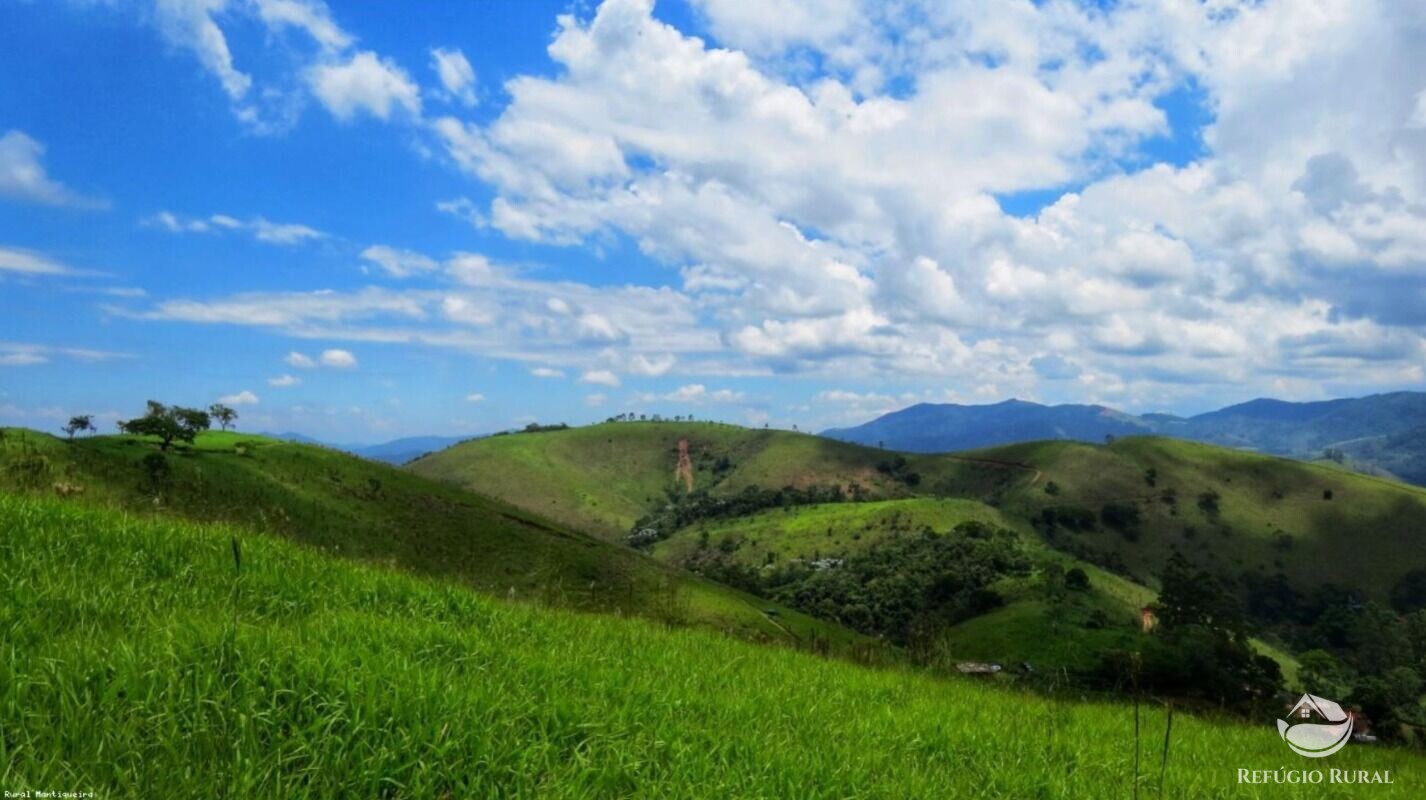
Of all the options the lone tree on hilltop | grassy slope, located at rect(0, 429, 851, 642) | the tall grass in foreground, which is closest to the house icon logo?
the tall grass in foreground

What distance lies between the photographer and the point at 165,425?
278 ft

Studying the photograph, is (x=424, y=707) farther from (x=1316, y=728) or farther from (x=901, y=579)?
(x=901, y=579)

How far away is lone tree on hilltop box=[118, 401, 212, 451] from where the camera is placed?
276 ft

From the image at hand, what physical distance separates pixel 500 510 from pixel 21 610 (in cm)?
11113

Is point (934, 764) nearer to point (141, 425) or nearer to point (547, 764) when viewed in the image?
point (547, 764)

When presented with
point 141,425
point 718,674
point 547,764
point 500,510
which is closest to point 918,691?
point 718,674

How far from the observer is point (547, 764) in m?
4.58

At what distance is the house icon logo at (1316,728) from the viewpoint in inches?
372

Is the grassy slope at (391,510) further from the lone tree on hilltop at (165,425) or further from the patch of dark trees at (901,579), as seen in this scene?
the patch of dark trees at (901,579)

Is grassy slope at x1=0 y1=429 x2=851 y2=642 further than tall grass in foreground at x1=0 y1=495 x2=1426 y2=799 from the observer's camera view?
Yes

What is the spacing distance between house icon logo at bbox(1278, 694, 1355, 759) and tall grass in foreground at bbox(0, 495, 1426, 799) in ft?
0.90

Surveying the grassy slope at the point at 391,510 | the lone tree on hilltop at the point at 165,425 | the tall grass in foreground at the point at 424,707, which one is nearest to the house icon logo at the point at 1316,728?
the tall grass in foreground at the point at 424,707

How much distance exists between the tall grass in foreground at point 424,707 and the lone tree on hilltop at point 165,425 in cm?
9440

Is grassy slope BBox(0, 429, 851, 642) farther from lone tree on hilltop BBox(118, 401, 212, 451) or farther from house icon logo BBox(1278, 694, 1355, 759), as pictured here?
house icon logo BBox(1278, 694, 1355, 759)
